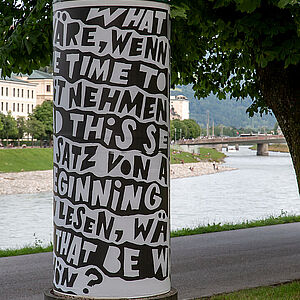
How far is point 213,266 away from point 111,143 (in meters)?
5.62

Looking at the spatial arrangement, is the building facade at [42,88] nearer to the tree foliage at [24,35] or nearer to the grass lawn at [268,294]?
the tree foliage at [24,35]

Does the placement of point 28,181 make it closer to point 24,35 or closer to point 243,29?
point 24,35

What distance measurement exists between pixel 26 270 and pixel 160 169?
5.48 meters

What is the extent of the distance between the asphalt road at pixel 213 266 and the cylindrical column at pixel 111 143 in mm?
3551

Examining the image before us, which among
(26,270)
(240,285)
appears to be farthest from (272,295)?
(26,270)

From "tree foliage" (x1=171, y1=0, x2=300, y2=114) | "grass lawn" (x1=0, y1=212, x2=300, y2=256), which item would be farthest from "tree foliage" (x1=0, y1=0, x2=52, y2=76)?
"grass lawn" (x1=0, y1=212, x2=300, y2=256)

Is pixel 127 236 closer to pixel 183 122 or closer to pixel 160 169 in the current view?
pixel 160 169

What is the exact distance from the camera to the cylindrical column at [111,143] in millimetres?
3139

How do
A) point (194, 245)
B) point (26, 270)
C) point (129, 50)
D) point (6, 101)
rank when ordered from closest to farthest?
point (129, 50) < point (26, 270) < point (194, 245) < point (6, 101)

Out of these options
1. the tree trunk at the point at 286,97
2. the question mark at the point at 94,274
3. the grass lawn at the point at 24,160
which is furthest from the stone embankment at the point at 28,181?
the question mark at the point at 94,274

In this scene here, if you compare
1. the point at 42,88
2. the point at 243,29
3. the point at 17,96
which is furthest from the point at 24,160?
the point at 243,29

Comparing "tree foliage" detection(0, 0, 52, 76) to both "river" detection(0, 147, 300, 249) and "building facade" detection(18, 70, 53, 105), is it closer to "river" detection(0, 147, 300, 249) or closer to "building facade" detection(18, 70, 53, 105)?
"river" detection(0, 147, 300, 249)

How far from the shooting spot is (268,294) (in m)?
6.54

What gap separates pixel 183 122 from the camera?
14300cm
